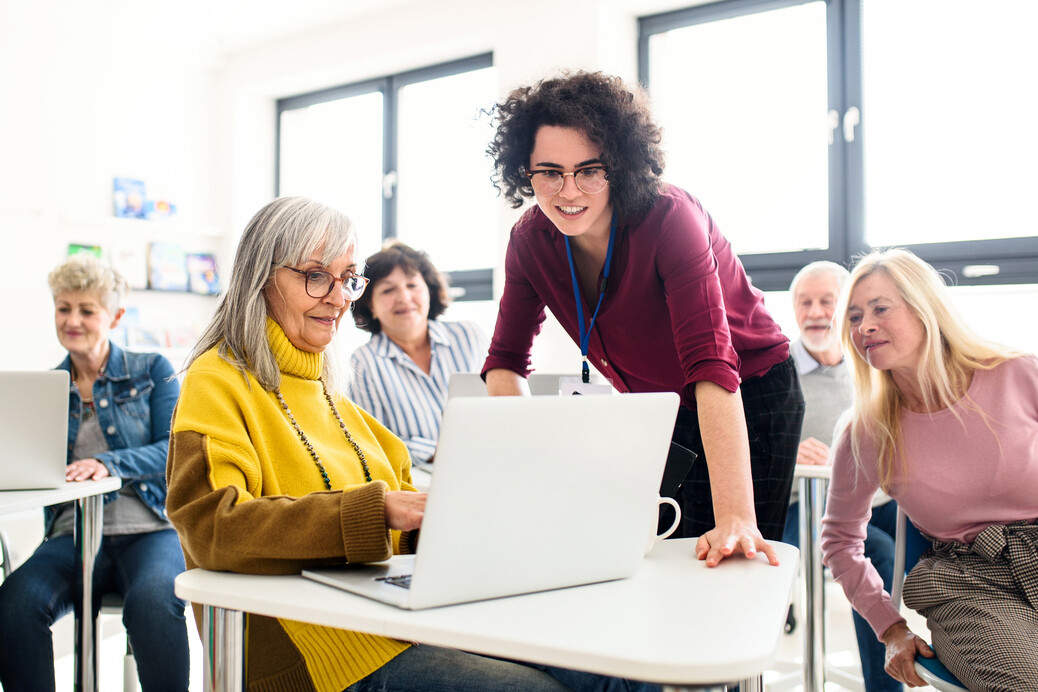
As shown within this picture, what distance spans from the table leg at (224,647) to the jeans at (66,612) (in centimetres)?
100

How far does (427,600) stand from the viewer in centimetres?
80

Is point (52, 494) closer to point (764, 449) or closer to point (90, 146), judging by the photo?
point (764, 449)

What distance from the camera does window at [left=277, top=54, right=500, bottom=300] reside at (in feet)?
14.8

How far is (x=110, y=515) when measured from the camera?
209 centimetres

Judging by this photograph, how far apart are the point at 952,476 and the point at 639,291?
0.69 m

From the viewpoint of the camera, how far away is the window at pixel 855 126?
10.4 feet

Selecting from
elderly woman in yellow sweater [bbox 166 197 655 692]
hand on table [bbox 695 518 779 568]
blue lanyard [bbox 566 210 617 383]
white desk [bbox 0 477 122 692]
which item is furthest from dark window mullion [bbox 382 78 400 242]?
hand on table [bbox 695 518 779 568]

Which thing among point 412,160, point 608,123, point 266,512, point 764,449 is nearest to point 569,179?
point 608,123

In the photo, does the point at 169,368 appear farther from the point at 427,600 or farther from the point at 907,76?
the point at 907,76

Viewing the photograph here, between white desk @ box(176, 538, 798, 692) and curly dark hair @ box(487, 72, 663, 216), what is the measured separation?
607mm

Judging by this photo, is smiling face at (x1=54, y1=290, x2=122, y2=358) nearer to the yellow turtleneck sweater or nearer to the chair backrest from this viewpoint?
the yellow turtleneck sweater

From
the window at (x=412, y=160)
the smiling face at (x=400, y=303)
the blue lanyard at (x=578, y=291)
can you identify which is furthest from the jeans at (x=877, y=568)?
the window at (x=412, y=160)

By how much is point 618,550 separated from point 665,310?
0.57m

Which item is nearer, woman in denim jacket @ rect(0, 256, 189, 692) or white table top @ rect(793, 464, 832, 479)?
A: woman in denim jacket @ rect(0, 256, 189, 692)
